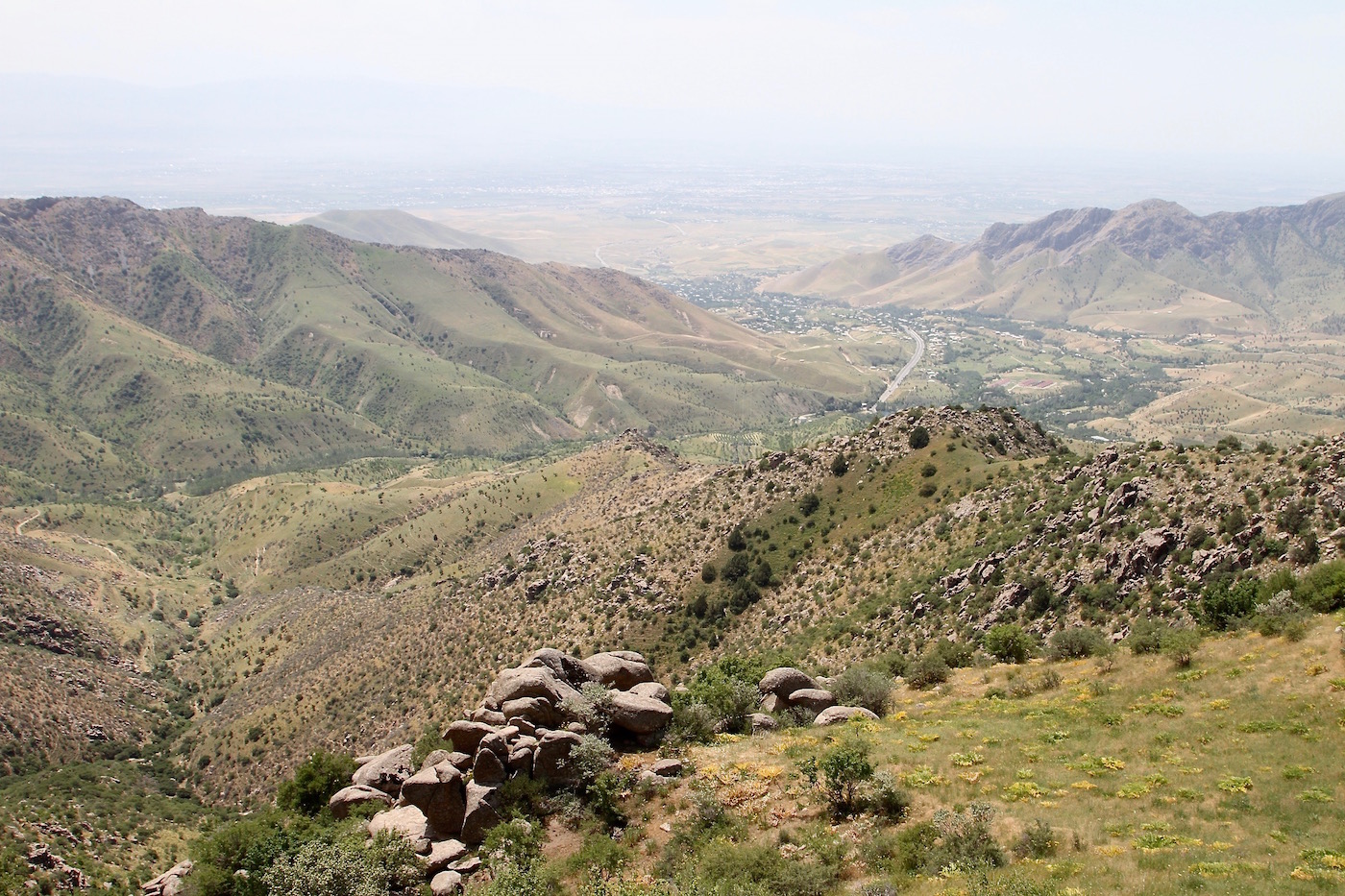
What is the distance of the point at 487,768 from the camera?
29219mm

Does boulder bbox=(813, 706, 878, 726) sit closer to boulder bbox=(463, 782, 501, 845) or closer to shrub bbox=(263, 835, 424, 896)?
boulder bbox=(463, 782, 501, 845)

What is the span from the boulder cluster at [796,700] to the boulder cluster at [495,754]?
4847 millimetres

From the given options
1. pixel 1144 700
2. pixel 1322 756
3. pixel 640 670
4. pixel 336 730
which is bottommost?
pixel 336 730

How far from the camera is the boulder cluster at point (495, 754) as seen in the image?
28.0 metres

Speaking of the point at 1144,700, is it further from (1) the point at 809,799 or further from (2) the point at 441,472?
(2) the point at 441,472

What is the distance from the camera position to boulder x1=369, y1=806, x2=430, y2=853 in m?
27.6

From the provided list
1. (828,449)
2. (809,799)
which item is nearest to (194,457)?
(828,449)

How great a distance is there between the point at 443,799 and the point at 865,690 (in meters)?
20.4

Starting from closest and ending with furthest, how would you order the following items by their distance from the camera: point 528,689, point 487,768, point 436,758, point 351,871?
point 351,871 < point 487,768 < point 436,758 < point 528,689

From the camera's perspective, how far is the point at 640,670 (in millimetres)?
38125

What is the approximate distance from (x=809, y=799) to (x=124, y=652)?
110411 mm

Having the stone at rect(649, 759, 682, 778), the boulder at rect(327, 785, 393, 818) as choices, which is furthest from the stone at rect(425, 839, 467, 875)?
the stone at rect(649, 759, 682, 778)

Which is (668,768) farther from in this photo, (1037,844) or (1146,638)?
(1146,638)

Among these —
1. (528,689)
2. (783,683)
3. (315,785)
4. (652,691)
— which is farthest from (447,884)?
(783,683)
